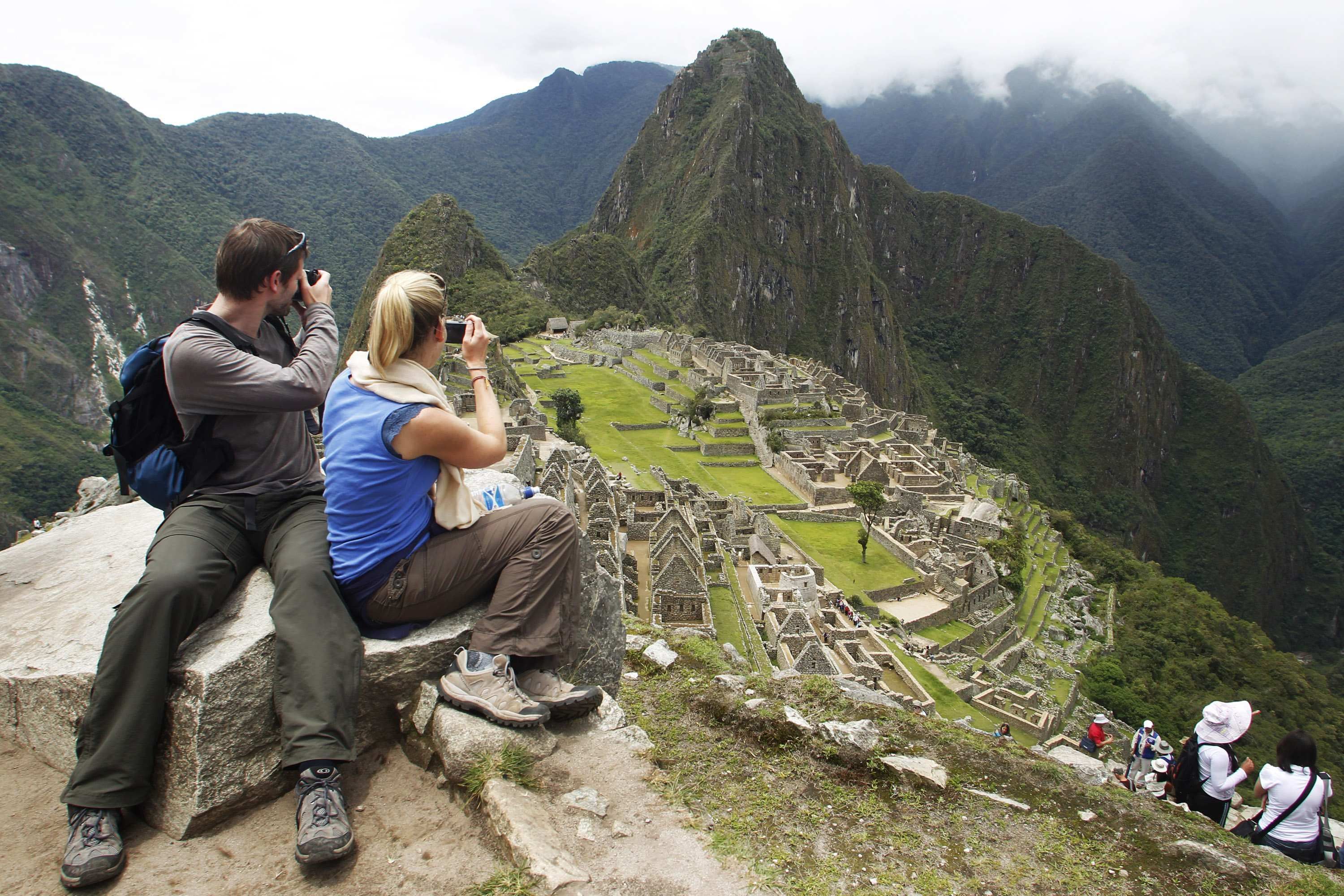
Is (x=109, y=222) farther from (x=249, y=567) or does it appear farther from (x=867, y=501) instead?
(x=249, y=567)

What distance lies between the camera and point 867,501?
98.9 ft

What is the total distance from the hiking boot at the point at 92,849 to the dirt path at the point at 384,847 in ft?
0.24

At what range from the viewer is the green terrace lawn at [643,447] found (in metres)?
33.4

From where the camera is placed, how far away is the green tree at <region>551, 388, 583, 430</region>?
33.9 m

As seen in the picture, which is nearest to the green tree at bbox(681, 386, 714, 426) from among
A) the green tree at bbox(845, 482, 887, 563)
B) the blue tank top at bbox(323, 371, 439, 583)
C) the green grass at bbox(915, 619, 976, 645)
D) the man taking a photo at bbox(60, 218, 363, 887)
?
the green tree at bbox(845, 482, 887, 563)

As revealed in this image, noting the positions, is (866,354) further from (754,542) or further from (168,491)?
(168,491)

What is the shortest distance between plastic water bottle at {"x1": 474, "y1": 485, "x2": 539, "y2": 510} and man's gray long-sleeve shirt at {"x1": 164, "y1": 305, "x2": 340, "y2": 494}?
907mm

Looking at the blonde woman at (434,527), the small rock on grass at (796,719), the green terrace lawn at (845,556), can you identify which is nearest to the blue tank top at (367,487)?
the blonde woman at (434,527)

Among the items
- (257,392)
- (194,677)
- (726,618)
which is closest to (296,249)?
(257,392)

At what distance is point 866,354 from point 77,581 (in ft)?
491

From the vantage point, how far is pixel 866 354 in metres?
147

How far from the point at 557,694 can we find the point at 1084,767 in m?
4.30

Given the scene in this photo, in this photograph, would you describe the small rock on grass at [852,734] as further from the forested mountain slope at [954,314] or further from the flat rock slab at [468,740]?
the forested mountain slope at [954,314]

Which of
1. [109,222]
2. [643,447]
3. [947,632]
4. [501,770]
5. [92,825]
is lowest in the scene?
[947,632]
